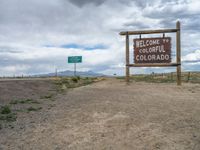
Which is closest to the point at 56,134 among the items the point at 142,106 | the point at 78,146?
the point at 78,146

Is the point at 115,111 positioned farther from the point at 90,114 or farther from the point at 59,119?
the point at 59,119

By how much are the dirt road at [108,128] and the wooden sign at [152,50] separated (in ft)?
39.1

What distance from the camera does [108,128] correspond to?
1009 cm

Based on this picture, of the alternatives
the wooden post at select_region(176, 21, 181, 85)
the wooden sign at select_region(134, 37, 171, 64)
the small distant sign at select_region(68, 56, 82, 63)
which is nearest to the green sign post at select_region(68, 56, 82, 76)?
the small distant sign at select_region(68, 56, 82, 63)

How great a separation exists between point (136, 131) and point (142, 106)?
4.07m

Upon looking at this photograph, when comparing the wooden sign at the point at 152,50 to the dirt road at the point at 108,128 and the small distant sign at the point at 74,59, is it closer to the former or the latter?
the dirt road at the point at 108,128

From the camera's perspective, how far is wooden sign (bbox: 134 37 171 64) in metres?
25.6

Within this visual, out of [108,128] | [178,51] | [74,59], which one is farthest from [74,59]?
[108,128]

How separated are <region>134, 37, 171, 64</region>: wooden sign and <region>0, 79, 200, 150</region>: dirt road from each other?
11929mm

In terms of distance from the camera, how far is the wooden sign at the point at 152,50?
83.9ft

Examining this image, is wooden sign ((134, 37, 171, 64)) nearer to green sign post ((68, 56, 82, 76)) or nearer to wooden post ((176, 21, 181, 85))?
wooden post ((176, 21, 181, 85))

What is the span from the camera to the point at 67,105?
14.6 m

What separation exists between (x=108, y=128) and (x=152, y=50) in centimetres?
1642

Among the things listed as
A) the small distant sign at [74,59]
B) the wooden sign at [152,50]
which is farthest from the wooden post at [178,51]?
the small distant sign at [74,59]
